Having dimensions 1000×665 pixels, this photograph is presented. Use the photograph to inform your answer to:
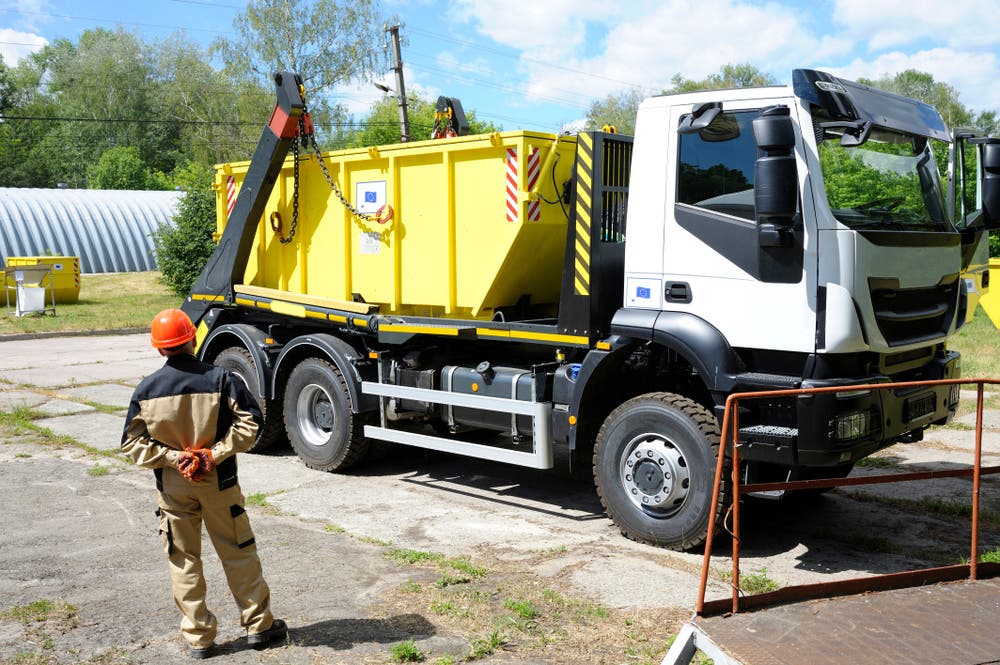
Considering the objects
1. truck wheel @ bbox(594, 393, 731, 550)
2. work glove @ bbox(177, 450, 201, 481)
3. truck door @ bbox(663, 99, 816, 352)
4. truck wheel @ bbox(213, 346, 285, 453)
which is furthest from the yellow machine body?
work glove @ bbox(177, 450, 201, 481)

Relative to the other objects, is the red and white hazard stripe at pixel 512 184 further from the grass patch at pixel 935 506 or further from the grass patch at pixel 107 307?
the grass patch at pixel 107 307

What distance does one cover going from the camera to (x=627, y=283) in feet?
21.5

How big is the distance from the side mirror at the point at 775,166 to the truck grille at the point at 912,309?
2.54 feet

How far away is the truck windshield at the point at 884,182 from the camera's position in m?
5.78

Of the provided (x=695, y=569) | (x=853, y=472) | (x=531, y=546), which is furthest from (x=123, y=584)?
(x=853, y=472)

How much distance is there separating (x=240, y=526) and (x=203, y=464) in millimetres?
396

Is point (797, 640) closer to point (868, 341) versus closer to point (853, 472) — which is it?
point (868, 341)

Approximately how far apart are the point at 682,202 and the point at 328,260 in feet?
13.1

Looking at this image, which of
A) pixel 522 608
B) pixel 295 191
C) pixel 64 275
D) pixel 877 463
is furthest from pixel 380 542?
pixel 64 275

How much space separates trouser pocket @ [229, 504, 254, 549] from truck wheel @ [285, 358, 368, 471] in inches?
150

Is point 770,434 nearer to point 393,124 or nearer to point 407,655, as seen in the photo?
point 407,655

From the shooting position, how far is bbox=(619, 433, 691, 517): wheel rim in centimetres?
621

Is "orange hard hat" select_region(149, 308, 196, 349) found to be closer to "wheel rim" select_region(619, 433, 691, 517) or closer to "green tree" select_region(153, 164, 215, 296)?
"wheel rim" select_region(619, 433, 691, 517)

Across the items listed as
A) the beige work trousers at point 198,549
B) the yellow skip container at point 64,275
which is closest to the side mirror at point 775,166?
the beige work trousers at point 198,549
